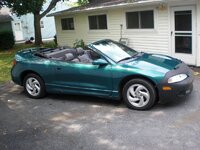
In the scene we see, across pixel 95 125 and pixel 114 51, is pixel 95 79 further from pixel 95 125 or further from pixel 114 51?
pixel 95 125

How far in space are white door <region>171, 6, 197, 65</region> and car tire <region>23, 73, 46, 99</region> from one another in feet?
18.9

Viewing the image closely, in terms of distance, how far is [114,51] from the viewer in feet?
22.8

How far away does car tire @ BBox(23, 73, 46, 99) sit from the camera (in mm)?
7502

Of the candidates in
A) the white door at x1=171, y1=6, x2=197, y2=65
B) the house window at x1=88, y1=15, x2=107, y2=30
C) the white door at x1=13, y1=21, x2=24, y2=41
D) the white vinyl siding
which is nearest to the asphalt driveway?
the white door at x1=171, y1=6, x2=197, y2=65

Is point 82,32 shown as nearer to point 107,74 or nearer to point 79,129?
point 107,74

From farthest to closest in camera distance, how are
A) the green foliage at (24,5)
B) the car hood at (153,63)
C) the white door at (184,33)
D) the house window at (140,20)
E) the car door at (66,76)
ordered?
the green foliage at (24,5)
the house window at (140,20)
the white door at (184,33)
the car door at (66,76)
the car hood at (153,63)

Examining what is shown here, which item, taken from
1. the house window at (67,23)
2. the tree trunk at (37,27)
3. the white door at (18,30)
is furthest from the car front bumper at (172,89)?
the white door at (18,30)

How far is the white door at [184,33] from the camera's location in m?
10.5

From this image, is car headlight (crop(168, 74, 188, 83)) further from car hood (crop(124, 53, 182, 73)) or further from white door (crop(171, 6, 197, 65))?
white door (crop(171, 6, 197, 65))

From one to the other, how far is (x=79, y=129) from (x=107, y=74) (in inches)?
57.4

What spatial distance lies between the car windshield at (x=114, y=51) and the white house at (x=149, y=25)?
4.23m

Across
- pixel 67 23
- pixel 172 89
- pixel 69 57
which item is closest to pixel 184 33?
pixel 69 57

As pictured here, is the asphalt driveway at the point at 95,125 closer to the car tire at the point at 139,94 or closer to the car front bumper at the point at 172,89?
the car tire at the point at 139,94

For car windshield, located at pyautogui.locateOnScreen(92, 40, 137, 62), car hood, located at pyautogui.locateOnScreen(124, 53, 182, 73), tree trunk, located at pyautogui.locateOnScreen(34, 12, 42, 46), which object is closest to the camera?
car hood, located at pyautogui.locateOnScreen(124, 53, 182, 73)
